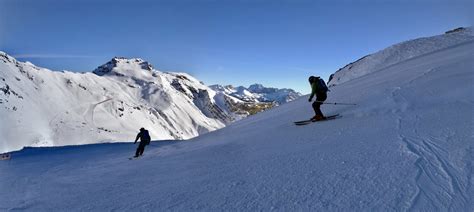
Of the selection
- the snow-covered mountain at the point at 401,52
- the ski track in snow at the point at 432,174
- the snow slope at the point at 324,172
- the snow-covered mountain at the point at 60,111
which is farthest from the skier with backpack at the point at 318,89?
the snow-covered mountain at the point at 60,111

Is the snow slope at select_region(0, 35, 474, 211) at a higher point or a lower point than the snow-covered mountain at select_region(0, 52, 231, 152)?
lower

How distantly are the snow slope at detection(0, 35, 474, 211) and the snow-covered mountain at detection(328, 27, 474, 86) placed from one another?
79.5 feet

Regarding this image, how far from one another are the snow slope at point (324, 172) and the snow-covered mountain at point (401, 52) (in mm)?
24223

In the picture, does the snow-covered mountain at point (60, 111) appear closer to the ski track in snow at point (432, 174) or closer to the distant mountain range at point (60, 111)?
the distant mountain range at point (60, 111)

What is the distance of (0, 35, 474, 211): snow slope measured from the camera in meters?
6.41

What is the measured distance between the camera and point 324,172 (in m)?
7.78

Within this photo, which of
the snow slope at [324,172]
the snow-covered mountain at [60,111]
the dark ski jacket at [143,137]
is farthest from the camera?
the snow-covered mountain at [60,111]

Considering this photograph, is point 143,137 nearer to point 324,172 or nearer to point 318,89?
point 318,89

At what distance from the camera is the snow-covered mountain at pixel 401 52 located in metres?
36.7

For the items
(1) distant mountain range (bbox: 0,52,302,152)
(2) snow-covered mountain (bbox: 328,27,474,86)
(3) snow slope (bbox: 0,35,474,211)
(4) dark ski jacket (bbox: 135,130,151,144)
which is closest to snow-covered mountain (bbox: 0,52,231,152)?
(1) distant mountain range (bbox: 0,52,302,152)

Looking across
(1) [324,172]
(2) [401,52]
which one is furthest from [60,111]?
(1) [324,172]

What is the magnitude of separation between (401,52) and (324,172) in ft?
121

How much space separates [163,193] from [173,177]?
5.52 feet

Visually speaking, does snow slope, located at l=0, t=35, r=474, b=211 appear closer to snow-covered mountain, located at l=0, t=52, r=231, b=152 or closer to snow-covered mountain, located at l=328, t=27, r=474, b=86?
snow-covered mountain, located at l=328, t=27, r=474, b=86
